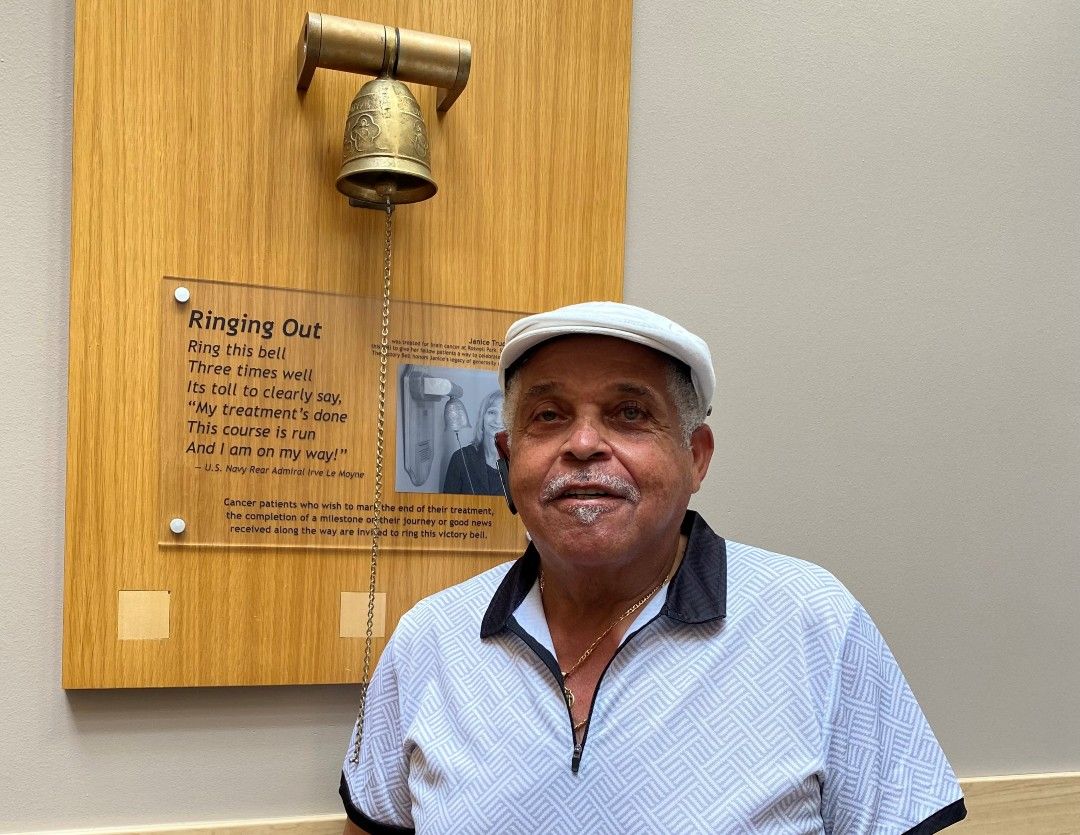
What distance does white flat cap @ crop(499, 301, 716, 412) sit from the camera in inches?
41.7

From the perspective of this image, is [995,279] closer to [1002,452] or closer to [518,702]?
[1002,452]

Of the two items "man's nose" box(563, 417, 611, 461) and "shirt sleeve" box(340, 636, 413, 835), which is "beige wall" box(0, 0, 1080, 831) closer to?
"shirt sleeve" box(340, 636, 413, 835)

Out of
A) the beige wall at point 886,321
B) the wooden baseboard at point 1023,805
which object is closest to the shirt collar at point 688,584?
the beige wall at point 886,321

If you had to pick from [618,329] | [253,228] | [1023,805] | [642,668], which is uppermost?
[253,228]

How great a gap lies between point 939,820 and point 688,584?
0.35m

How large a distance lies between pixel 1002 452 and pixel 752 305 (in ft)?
1.85

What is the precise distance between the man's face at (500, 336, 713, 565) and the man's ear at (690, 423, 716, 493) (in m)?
Answer: 0.02

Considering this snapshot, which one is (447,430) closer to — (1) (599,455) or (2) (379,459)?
(2) (379,459)

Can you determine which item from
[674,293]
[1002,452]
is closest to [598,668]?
[674,293]

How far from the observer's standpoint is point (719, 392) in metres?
1.60

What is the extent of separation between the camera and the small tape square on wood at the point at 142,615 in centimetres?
129

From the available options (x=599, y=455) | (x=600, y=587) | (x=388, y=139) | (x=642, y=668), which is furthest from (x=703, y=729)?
(x=388, y=139)

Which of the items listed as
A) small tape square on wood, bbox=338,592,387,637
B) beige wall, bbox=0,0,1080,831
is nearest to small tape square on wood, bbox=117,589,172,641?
beige wall, bbox=0,0,1080,831

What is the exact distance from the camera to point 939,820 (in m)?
1.03
